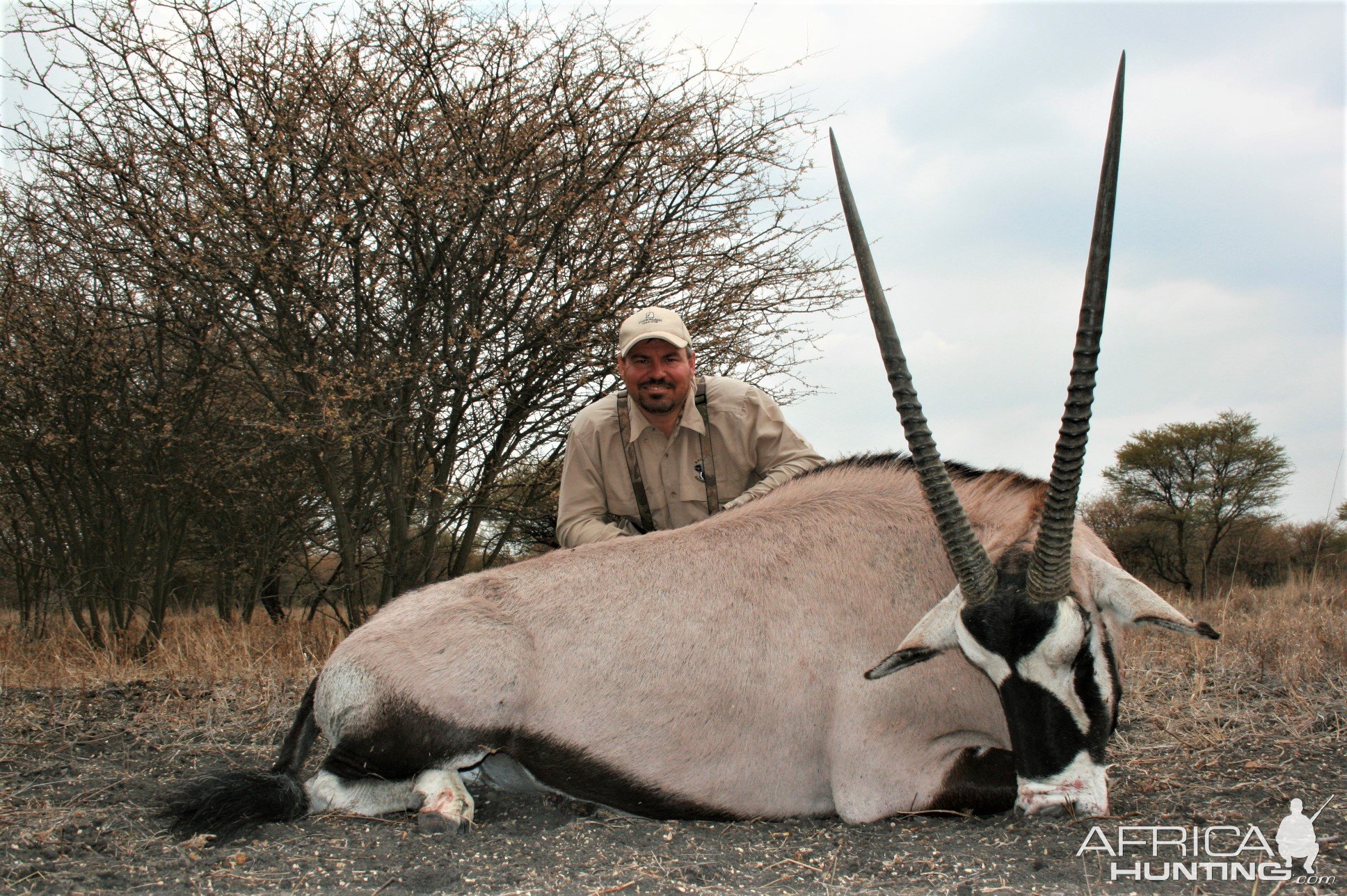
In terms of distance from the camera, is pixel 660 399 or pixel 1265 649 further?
pixel 1265 649

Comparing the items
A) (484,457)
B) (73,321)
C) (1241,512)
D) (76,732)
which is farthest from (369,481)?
(1241,512)

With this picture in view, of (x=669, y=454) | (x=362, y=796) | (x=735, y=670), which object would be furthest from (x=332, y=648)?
(x=735, y=670)

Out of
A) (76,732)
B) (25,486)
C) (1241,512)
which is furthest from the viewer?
(1241,512)

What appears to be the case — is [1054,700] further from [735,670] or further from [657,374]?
[657,374]

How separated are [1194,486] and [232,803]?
21.5 metres

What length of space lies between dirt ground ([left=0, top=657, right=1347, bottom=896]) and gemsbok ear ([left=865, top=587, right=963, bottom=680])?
1.82 ft

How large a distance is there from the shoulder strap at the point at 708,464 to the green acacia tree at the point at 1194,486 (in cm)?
1820

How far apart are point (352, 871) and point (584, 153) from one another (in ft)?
22.2

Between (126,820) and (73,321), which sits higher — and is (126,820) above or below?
below

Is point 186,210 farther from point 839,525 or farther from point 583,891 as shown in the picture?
point 583,891

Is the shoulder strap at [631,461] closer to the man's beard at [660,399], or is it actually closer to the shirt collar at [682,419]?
the shirt collar at [682,419]

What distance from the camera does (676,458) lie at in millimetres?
5461

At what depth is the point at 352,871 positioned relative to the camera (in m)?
3.17

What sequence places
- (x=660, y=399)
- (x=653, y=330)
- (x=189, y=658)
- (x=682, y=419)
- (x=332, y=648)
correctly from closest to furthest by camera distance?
(x=653, y=330)
(x=660, y=399)
(x=682, y=419)
(x=189, y=658)
(x=332, y=648)
